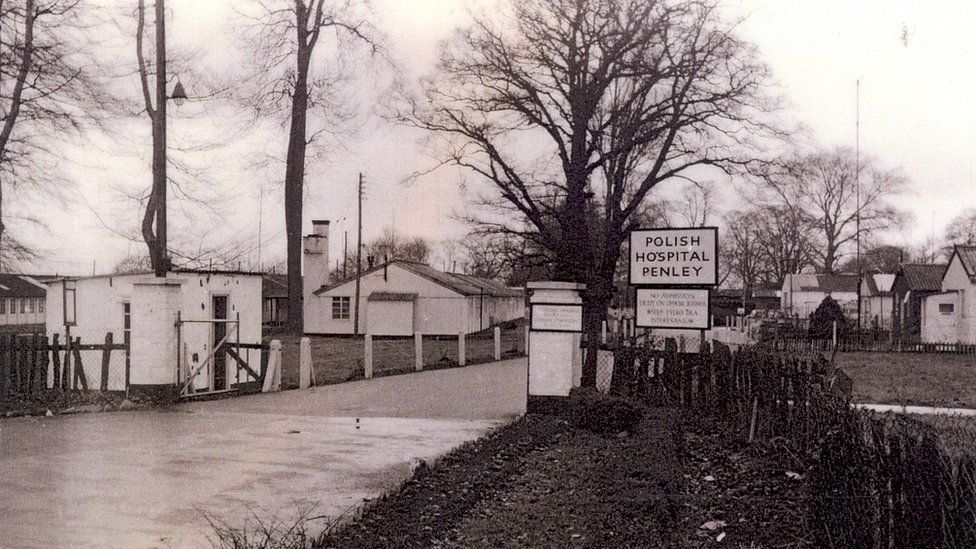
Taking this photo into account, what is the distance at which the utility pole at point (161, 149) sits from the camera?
1496 cm

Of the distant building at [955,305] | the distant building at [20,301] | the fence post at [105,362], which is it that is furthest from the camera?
the distant building at [20,301]

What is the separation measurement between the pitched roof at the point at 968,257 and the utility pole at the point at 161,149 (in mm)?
33017

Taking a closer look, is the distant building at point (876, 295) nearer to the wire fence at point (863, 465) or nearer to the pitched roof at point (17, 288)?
the wire fence at point (863, 465)

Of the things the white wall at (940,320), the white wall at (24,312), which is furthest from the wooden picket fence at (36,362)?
the white wall at (24,312)

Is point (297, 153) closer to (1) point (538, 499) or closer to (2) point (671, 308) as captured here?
(2) point (671, 308)

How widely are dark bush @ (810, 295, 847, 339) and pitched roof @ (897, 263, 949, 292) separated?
6.48 meters

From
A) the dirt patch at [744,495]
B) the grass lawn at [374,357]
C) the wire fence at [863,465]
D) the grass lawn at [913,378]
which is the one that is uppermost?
the wire fence at [863,465]

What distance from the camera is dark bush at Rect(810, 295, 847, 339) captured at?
38156mm

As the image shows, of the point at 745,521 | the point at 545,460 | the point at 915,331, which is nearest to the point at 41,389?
the point at 545,460

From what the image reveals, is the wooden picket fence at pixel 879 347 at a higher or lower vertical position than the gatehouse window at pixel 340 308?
lower

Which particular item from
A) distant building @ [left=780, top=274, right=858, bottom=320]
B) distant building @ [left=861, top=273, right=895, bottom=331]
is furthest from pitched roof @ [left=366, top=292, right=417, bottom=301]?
distant building @ [left=780, top=274, right=858, bottom=320]

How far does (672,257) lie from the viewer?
13.0 meters

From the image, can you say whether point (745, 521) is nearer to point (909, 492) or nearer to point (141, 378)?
point (909, 492)

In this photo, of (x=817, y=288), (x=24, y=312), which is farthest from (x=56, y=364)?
(x=817, y=288)
